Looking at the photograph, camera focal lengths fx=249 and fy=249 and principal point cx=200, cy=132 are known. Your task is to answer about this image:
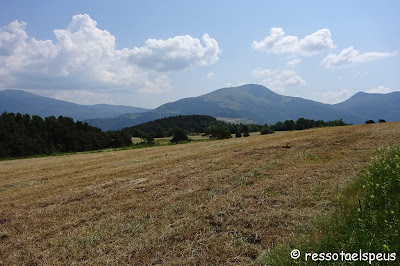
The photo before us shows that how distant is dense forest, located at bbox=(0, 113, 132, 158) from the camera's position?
69.9 metres

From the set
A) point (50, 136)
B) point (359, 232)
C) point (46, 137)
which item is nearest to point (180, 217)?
point (359, 232)

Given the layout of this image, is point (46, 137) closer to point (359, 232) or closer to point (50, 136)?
point (50, 136)

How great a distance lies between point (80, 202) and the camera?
9.96m

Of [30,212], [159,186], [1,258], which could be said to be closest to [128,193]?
[159,186]

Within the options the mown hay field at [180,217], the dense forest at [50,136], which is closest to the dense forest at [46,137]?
the dense forest at [50,136]

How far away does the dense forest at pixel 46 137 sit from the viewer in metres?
69.9

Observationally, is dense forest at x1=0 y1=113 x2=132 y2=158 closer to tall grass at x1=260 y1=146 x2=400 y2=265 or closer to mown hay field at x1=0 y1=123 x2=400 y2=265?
mown hay field at x1=0 y1=123 x2=400 y2=265

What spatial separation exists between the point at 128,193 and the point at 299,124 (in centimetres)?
11907

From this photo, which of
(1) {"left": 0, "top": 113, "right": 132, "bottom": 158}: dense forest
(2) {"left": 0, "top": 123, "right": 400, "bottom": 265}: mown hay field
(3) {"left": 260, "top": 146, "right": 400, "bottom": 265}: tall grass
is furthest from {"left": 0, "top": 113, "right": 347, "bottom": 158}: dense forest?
(3) {"left": 260, "top": 146, "right": 400, "bottom": 265}: tall grass

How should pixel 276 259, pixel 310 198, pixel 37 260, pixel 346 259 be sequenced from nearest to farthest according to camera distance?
pixel 346 259, pixel 276 259, pixel 37 260, pixel 310 198

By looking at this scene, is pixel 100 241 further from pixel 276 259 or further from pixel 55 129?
pixel 55 129

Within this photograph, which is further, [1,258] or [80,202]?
[80,202]

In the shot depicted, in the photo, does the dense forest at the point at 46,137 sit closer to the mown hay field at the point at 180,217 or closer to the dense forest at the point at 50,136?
the dense forest at the point at 50,136

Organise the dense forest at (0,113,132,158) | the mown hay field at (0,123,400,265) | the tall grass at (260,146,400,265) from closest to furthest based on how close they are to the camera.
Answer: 1. the tall grass at (260,146,400,265)
2. the mown hay field at (0,123,400,265)
3. the dense forest at (0,113,132,158)
